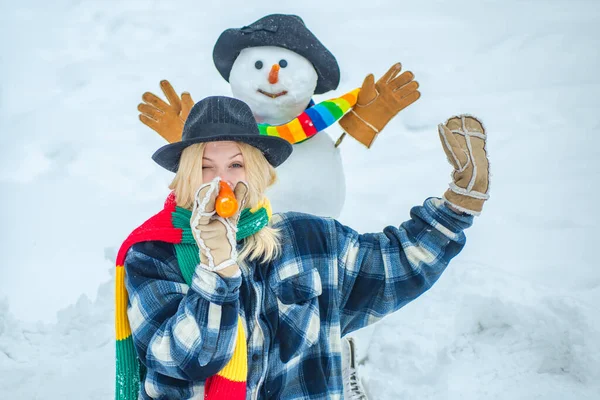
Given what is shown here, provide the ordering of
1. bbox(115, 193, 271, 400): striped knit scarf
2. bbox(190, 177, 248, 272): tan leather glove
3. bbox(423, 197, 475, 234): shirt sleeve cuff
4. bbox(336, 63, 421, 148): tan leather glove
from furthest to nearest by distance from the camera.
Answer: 1. bbox(336, 63, 421, 148): tan leather glove
2. bbox(423, 197, 475, 234): shirt sleeve cuff
3. bbox(115, 193, 271, 400): striped knit scarf
4. bbox(190, 177, 248, 272): tan leather glove

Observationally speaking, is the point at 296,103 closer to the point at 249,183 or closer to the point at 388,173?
the point at 249,183

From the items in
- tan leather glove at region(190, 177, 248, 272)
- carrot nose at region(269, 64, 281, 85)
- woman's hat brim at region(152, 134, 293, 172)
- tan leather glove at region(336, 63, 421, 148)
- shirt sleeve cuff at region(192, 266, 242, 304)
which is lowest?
shirt sleeve cuff at region(192, 266, 242, 304)

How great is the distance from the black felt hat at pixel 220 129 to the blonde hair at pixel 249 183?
0.9 inches

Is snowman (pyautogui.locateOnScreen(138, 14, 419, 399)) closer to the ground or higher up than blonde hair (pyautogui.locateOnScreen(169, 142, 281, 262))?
higher up

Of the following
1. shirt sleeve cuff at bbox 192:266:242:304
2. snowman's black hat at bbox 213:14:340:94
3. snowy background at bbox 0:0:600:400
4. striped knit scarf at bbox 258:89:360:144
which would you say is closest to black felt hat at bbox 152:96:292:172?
shirt sleeve cuff at bbox 192:266:242:304

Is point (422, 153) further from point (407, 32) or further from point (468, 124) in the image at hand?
point (468, 124)

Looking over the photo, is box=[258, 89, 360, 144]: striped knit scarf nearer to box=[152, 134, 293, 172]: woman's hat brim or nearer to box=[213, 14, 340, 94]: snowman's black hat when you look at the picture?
box=[213, 14, 340, 94]: snowman's black hat

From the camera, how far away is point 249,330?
60.1 inches

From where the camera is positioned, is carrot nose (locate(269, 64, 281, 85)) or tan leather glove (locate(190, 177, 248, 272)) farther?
carrot nose (locate(269, 64, 281, 85))

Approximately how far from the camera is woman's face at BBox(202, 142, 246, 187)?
1.49 m

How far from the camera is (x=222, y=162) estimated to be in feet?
4.90

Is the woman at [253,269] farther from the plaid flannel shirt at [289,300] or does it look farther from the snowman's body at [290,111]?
the snowman's body at [290,111]

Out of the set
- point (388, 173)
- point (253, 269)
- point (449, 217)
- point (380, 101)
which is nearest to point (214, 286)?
point (253, 269)

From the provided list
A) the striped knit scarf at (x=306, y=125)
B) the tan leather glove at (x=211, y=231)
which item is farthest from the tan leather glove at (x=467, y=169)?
the striped knit scarf at (x=306, y=125)
